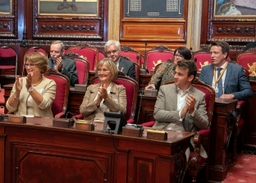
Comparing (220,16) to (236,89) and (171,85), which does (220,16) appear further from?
(171,85)

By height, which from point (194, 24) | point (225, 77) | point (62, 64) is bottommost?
point (225, 77)

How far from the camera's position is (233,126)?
3.60m

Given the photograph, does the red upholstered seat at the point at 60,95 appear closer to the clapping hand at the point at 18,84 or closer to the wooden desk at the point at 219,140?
the clapping hand at the point at 18,84

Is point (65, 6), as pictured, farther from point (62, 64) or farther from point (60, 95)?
point (60, 95)

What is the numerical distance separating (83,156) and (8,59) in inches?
217

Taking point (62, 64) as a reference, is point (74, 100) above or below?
below

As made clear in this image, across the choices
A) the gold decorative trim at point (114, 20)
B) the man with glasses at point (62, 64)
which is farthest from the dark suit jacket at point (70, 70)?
the gold decorative trim at point (114, 20)

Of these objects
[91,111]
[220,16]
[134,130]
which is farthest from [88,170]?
[220,16]

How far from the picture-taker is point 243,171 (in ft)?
11.6

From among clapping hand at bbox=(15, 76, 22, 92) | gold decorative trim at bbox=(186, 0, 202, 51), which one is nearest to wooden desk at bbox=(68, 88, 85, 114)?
clapping hand at bbox=(15, 76, 22, 92)

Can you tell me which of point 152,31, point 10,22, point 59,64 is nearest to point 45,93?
point 59,64

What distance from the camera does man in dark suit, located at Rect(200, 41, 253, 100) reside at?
12.7 feet

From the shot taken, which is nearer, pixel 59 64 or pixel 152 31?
pixel 59 64

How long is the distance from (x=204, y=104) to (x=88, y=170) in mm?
1059
